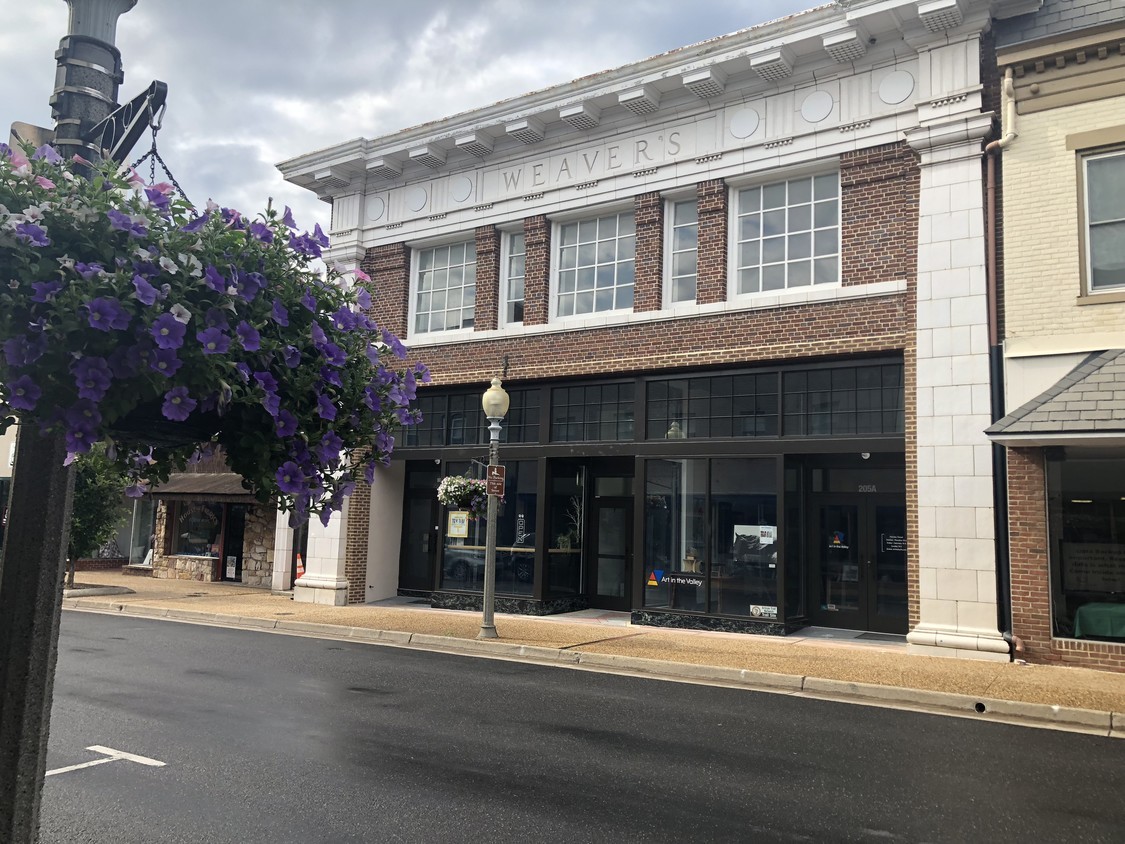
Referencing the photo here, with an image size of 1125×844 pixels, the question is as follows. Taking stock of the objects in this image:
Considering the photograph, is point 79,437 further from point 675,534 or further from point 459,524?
point 459,524

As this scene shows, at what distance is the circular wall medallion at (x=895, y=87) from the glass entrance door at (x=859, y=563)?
5.69 meters

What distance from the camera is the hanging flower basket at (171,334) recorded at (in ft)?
7.08

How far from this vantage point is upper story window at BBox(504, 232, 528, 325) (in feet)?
54.4

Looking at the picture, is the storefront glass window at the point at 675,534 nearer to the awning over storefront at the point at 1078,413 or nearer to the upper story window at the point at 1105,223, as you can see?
the awning over storefront at the point at 1078,413

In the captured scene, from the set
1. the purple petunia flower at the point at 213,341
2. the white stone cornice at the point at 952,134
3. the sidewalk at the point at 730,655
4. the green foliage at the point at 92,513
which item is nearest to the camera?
the purple petunia flower at the point at 213,341

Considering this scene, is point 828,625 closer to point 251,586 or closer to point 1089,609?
point 1089,609

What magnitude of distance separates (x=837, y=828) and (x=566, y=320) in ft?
37.9

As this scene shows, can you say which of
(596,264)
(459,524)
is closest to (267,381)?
(596,264)

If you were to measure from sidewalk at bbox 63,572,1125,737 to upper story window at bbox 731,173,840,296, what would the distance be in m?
5.32

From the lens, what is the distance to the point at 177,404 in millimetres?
2275

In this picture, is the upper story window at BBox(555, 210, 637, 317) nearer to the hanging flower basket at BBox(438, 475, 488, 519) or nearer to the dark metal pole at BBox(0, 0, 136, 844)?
the hanging flower basket at BBox(438, 475, 488, 519)

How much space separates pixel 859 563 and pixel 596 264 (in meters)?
6.60

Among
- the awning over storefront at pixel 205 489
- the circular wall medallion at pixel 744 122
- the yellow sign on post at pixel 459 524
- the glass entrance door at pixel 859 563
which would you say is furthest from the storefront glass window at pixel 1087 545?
the awning over storefront at pixel 205 489

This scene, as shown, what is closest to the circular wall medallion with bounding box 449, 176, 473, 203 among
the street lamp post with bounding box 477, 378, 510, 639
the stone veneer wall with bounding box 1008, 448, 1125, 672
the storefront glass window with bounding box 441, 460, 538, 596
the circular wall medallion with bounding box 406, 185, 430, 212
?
the circular wall medallion with bounding box 406, 185, 430, 212
